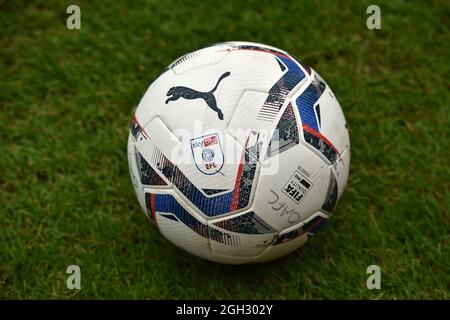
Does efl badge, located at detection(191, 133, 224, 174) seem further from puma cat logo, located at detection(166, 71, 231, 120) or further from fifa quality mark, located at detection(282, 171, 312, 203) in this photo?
fifa quality mark, located at detection(282, 171, 312, 203)

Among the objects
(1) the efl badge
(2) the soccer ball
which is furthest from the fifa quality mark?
(1) the efl badge

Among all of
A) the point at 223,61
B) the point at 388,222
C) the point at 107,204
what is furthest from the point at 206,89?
the point at 388,222

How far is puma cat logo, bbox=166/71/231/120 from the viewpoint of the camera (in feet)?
7.69

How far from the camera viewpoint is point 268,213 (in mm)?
2387

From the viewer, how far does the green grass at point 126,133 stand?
290 cm

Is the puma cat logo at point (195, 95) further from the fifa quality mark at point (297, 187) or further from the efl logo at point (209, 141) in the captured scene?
the fifa quality mark at point (297, 187)

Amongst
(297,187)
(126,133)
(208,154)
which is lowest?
(297,187)

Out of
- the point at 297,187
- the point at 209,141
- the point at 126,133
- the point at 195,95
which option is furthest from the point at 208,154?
the point at 126,133

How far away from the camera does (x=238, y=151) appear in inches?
90.8

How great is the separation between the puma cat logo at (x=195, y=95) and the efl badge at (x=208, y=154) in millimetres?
101

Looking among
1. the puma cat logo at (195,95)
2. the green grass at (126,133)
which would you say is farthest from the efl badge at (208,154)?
the green grass at (126,133)

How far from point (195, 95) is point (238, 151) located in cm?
29

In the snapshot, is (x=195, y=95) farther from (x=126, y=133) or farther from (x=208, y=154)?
(x=126, y=133)

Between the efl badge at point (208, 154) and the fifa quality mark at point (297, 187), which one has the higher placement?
the efl badge at point (208, 154)
